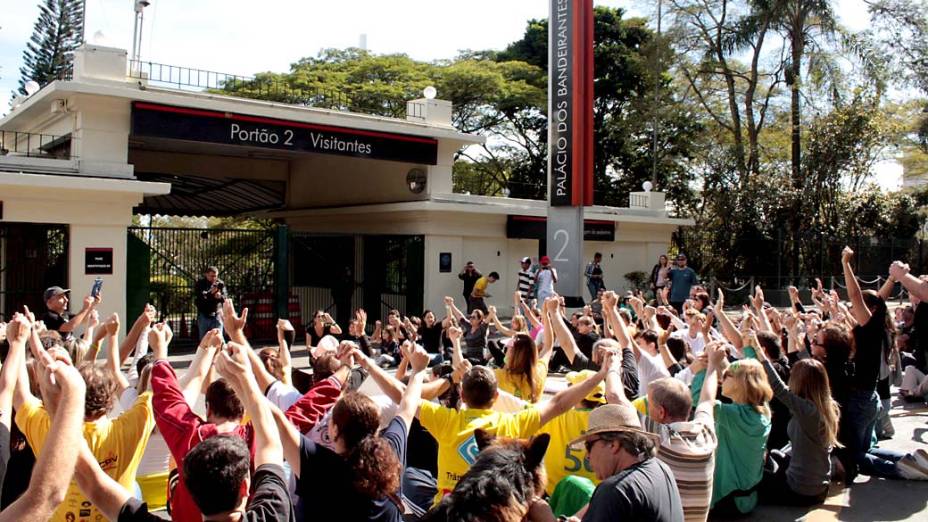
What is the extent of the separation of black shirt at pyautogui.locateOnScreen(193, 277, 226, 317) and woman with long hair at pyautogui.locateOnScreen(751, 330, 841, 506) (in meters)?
9.24

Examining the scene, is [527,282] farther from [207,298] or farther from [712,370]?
[712,370]

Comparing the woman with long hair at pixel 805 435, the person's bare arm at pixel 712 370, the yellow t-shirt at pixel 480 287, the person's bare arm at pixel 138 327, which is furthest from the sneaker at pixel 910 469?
the yellow t-shirt at pixel 480 287

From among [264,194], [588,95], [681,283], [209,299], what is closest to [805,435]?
[209,299]

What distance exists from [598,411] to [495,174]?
36.2 m

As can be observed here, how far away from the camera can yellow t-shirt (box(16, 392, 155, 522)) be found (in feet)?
11.6

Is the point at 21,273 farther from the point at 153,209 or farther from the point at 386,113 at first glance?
the point at 386,113

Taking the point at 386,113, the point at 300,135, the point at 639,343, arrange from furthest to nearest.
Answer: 1. the point at 386,113
2. the point at 300,135
3. the point at 639,343

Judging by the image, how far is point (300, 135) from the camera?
1664 cm

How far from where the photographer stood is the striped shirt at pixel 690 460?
4.13 meters

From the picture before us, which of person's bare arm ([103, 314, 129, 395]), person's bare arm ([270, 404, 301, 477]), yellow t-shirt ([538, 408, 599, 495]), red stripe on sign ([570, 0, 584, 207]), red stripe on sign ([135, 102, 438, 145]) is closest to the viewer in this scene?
person's bare arm ([270, 404, 301, 477])

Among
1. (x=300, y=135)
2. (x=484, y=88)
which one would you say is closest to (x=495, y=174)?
(x=484, y=88)

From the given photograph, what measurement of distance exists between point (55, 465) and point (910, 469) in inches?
265

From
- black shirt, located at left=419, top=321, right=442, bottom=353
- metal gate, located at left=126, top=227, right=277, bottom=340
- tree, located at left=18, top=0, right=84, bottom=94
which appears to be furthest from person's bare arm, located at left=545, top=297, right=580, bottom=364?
tree, located at left=18, top=0, right=84, bottom=94

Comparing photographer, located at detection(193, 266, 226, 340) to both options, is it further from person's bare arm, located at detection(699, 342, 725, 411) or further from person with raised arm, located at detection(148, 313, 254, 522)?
person's bare arm, located at detection(699, 342, 725, 411)
